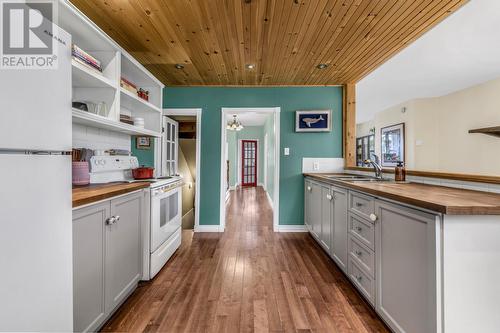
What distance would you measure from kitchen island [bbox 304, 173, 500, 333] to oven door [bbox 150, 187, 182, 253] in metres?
1.83

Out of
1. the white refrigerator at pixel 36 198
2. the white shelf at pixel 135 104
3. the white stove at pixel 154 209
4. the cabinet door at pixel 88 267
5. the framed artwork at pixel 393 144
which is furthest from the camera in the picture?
the framed artwork at pixel 393 144

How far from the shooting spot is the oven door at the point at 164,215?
2119 mm

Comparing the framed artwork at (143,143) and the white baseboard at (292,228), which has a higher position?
the framed artwork at (143,143)

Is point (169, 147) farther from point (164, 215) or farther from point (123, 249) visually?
point (123, 249)

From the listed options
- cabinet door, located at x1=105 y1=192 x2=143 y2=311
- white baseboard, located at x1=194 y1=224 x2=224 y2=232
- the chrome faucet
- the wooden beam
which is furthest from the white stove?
the wooden beam

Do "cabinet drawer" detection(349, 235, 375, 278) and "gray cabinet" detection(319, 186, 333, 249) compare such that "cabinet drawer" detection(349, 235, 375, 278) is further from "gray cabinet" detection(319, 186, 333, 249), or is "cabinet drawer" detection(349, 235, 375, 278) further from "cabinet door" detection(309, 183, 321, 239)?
"cabinet door" detection(309, 183, 321, 239)

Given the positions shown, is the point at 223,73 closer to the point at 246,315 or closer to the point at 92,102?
the point at 92,102

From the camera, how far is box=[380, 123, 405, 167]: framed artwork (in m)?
5.99

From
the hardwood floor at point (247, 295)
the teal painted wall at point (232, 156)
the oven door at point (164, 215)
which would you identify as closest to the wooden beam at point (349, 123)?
the hardwood floor at point (247, 295)

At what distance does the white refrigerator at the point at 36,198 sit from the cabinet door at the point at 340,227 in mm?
2006

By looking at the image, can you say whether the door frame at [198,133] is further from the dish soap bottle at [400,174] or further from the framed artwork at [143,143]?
the dish soap bottle at [400,174]

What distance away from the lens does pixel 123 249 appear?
5.48ft

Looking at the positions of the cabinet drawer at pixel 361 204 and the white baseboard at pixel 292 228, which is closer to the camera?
the cabinet drawer at pixel 361 204

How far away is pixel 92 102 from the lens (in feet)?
6.25
